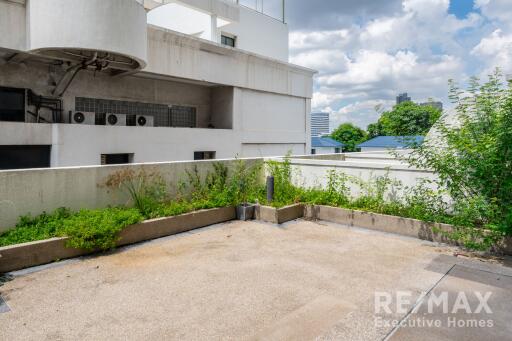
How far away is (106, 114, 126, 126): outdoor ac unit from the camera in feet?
47.7

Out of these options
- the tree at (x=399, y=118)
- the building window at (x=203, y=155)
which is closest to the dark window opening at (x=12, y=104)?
the building window at (x=203, y=155)

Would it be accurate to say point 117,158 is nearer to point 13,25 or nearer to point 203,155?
point 203,155

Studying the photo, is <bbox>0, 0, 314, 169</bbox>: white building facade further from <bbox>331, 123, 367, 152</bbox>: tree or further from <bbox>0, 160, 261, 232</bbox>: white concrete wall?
<bbox>331, 123, 367, 152</bbox>: tree

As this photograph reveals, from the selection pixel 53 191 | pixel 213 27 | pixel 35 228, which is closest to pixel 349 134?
pixel 213 27

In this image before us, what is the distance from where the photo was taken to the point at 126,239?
6551mm

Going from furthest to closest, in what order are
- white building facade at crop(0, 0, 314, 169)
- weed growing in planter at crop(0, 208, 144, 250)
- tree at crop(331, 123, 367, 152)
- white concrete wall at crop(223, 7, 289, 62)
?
1. tree at crop(331, 123, 367, 152)
2. white concrete wall at crop(223, 7, 289, 62)
3. white building facade at crop(0, 0, 314, 169)
4. weed growing in planter at crop(0, 208, 144, 250)

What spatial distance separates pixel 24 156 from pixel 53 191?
6.60 metres

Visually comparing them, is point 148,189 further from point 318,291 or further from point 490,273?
point 490,273

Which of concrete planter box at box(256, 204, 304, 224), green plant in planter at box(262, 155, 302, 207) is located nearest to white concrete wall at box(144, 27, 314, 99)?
green plant in planter at box(262, 155, 302, 207)

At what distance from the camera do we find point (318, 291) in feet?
15.3

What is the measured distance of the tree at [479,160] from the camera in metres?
6.24

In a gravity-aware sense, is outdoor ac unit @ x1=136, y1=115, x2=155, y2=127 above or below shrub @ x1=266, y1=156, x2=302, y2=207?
above

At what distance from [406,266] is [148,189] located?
5.26 meters

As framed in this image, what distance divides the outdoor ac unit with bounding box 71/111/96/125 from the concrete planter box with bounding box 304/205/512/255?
387 inches
